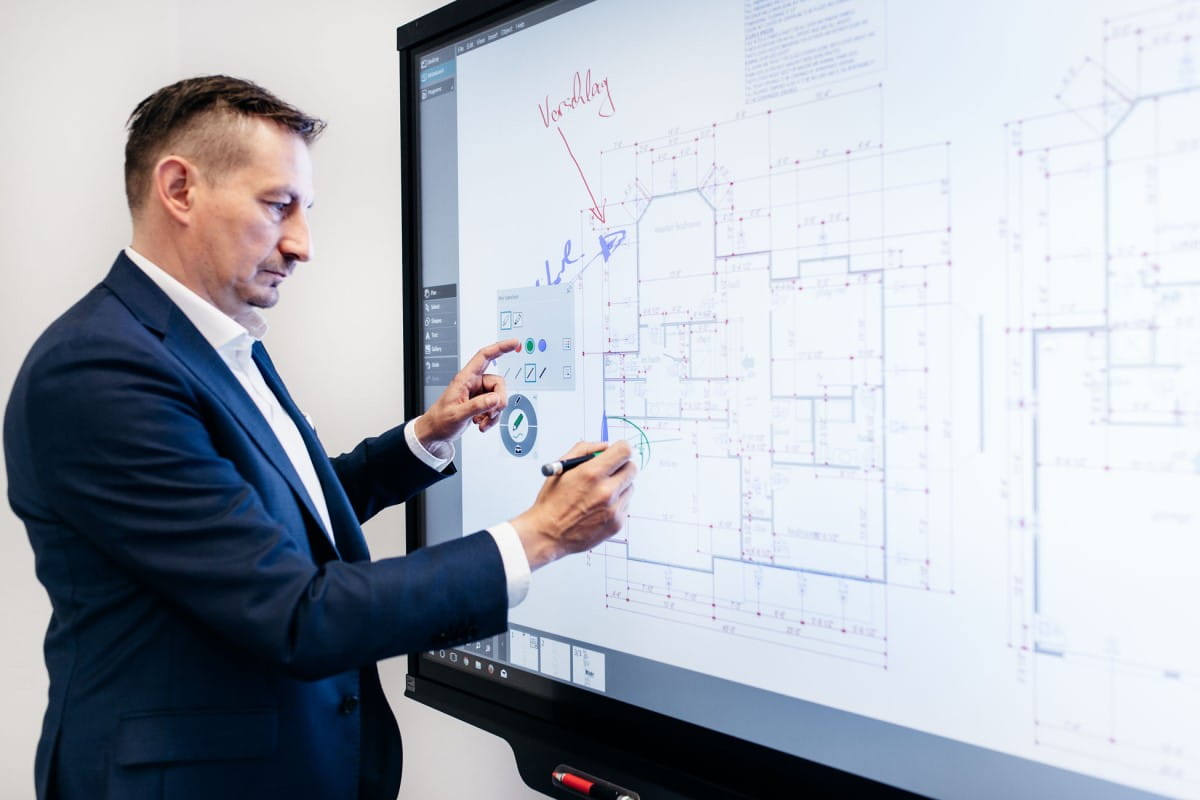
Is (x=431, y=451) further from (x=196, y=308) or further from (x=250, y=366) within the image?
(x=196, y=308)

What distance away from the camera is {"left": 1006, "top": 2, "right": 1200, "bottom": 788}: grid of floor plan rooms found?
2.41ft

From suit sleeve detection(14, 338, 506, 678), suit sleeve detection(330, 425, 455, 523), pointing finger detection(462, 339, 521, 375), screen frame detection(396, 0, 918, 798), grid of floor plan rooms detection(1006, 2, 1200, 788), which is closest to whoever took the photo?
grid of floor plan rooms detection(1006, 2, 1200, 788)

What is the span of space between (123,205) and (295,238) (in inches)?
46.6

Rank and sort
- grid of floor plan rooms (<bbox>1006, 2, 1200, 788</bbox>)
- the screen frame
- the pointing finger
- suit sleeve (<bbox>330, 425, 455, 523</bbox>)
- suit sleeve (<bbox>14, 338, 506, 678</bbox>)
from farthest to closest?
suit sleeve (<bbox>330, 425, 455, 523</bbox>), the pointing finger, the screen frame, suit sleeve (<bbox>14, 338, 506, 678</bbox>), grid of floor plan rooms (<bbox>1006, 2, 1200, 788</bbox>)

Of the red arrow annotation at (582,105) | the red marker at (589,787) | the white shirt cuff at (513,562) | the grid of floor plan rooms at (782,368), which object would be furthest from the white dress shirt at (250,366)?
the red arrow annotation at (582,105)

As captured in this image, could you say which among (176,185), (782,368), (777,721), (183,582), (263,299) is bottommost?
(777,721)

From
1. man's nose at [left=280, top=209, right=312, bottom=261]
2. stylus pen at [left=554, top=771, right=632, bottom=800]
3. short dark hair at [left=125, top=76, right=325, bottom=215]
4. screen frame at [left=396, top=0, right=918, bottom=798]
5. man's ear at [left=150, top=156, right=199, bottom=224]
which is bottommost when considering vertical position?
stylus pen at [left=554, top=771, right=632, bottom=800]

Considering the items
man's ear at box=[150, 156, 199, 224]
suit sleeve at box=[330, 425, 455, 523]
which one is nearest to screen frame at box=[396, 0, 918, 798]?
suit sleeve at box=[330, 425, 455, 523]

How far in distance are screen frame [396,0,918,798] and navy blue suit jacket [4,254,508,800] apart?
305 mm

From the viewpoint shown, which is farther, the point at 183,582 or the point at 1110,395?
the point at 183,582

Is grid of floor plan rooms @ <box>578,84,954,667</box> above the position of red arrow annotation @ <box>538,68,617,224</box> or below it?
below

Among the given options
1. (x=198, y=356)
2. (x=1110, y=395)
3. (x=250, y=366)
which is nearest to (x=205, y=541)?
(x=198, y=356)

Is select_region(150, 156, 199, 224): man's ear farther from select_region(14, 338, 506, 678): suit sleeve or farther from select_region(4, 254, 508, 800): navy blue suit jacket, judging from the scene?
select_region(14, 338, 506, 678): suit sleeve

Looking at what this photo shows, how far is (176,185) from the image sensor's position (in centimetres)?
110
